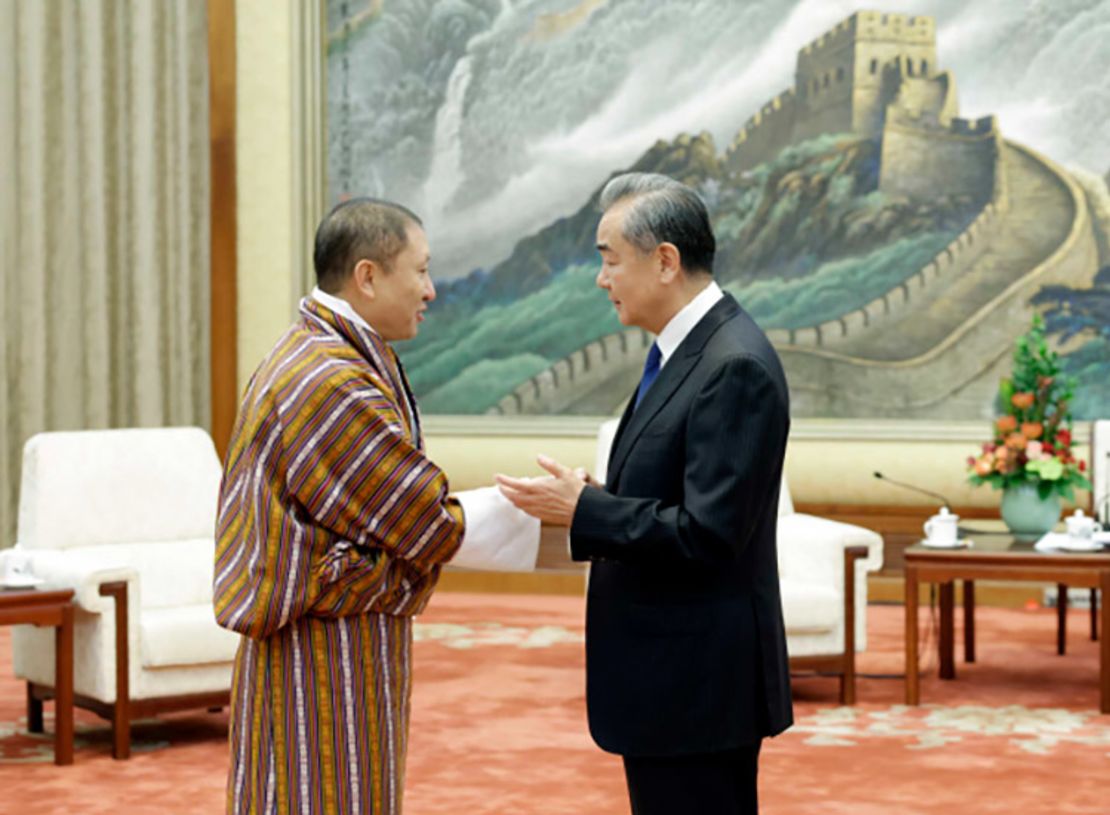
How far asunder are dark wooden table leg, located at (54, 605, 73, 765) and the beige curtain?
333 centimetres

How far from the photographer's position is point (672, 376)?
8.54 feet

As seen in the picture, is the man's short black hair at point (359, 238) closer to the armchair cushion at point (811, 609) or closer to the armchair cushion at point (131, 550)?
the armchair cushion at point (131, 550)

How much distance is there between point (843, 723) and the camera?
236 inches

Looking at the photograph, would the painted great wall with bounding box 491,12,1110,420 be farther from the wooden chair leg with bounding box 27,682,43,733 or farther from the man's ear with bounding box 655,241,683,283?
the man's ear with bounding box 655,241,683,283

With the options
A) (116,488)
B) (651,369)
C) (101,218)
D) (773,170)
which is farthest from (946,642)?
(101,218)

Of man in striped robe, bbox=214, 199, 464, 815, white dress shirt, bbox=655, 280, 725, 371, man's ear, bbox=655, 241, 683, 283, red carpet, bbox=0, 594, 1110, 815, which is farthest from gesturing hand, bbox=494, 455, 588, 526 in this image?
red carpet, bbox=0, 594, 1110, 815

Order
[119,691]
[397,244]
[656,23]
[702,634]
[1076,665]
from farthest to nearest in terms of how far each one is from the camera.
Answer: [656,23] < [1076,665] < [119,691] < [397,244] < [702,634]

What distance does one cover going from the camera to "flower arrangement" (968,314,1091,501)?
6777 millimetres

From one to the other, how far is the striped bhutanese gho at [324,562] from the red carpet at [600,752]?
2.14 metres

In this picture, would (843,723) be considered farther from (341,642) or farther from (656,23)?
(656,23)

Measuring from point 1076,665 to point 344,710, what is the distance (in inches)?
208

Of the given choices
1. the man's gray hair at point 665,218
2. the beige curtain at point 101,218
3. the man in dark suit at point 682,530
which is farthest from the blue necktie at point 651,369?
the beige curtain at point 101,218

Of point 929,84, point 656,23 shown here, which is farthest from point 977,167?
point 656,23

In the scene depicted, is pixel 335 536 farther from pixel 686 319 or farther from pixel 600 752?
pixel 600 752
